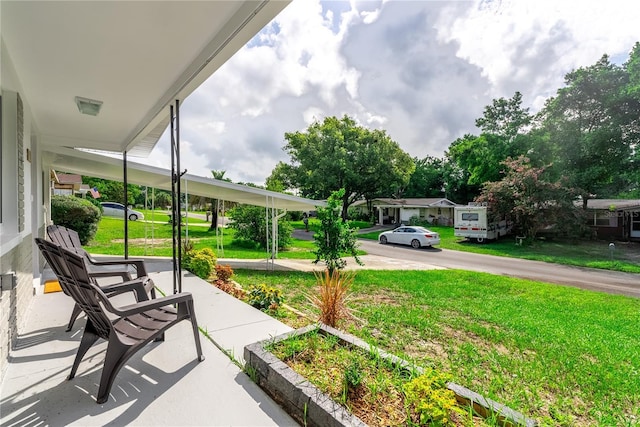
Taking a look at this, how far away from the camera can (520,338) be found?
4363mm

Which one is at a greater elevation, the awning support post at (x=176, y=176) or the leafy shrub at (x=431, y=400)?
the awning support post at (x=176, y=176)

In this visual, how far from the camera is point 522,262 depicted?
505 inches

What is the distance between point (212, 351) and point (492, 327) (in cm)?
419

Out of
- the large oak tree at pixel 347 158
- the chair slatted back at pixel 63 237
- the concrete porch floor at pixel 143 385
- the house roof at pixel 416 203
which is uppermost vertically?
the large oak tree at pixel 347 158

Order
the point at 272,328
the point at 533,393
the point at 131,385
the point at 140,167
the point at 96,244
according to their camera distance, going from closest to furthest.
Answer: the point at 131,385 < the point at 533,393 < the point at 272,328 < the point at 140,167 < the point at 96,244

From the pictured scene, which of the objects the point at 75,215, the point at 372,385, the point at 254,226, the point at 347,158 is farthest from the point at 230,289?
the point at 347,158

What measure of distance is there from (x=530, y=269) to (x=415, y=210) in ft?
67.3

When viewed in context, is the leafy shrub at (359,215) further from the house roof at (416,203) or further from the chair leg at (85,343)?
the chair leg at (85,343)

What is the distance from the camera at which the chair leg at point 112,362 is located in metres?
2.14

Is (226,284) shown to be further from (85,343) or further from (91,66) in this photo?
(91,66)

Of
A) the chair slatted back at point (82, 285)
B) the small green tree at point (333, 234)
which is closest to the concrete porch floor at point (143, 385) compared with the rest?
the chair slatted back at point (82, 285)

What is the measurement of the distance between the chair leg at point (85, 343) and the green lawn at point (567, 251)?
1538cm

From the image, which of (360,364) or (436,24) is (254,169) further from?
(360,364)

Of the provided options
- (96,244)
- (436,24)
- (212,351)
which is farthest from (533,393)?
(96,244)
